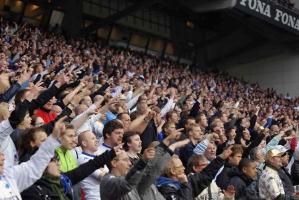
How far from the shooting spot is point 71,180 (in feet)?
14.7

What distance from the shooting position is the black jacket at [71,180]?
163 inches

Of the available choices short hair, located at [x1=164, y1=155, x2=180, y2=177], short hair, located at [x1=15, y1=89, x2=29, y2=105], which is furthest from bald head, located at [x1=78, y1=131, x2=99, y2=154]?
short hair, located at [x1=15, y1=89, x2=29, y2=105]

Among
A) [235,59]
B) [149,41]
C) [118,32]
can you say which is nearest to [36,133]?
[118,32]

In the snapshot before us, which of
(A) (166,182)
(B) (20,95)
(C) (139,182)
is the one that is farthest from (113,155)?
(B) (20,95)

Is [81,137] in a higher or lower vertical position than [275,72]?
lower

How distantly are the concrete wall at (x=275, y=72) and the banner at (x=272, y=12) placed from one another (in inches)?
133

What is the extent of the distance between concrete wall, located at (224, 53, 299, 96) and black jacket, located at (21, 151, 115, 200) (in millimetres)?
24804

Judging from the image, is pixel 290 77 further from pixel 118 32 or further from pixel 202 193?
pixel 202 193

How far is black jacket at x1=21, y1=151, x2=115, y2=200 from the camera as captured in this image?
13.5 ft

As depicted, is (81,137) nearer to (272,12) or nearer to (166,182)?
(166,182)

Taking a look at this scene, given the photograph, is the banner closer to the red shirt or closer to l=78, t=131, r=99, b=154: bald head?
the red shirt

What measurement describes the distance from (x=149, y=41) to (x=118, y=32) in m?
2.35

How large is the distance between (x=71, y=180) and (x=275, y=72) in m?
25.6

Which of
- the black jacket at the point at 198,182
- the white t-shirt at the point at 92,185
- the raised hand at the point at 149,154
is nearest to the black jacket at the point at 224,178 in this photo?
the black jacket at the point at 198,182
